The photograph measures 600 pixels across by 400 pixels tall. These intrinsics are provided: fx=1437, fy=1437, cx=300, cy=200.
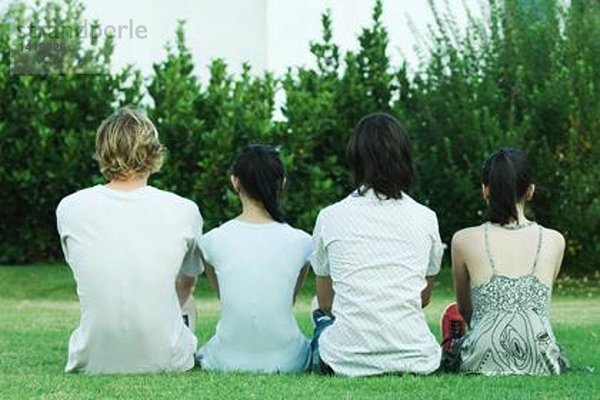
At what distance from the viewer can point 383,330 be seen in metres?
7.34

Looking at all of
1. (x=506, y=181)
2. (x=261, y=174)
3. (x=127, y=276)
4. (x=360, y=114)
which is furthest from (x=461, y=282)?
(x=360, y=114)

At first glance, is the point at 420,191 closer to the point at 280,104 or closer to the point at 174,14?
the point at 280,104

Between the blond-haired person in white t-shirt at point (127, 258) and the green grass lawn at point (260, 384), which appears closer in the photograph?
the green grass lawn at point (260, 384)

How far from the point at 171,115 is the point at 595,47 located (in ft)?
18.1

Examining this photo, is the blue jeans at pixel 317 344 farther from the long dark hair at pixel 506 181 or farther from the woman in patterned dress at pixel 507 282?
the long dark hair at pixel 506 181

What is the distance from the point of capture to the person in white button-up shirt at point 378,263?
7.37 meters

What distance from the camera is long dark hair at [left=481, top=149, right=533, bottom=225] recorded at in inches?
305

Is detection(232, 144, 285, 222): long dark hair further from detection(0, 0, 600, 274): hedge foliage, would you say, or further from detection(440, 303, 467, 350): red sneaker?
detection(0, 0, 600, 274): hedge foliage

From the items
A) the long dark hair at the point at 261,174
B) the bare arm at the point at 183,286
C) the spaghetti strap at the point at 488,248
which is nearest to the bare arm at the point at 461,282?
the spaghetti strap at the point at 488,248

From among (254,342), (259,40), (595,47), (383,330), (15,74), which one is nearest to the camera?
(383,330)

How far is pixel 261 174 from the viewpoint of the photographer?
7.91 metres

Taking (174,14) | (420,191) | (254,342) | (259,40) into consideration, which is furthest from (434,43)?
(254,342)

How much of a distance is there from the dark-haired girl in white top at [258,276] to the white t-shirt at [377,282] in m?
0.30

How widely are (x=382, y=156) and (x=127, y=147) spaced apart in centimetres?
136
